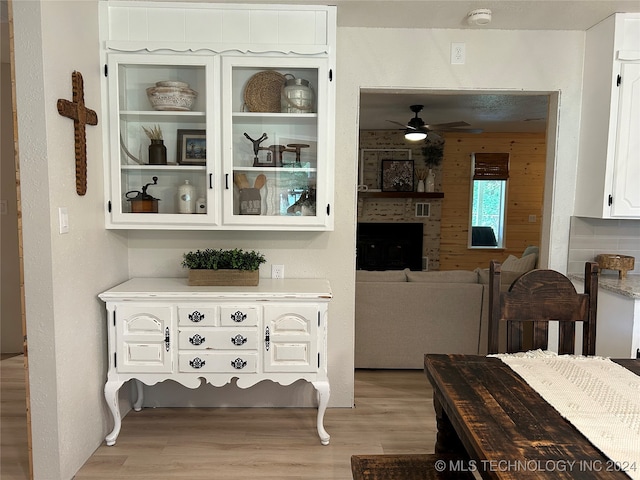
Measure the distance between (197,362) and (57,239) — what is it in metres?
0.93

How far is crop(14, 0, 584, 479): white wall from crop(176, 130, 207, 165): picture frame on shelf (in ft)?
1.42

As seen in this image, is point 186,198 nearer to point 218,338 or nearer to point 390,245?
point 218,338

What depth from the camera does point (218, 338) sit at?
8.19 feet

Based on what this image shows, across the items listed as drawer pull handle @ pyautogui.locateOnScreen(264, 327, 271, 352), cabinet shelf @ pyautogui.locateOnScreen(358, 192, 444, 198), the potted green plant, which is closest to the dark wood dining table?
drawer pull handle @ pyautogui.locateOnScreen(264, 327, 271, 352)

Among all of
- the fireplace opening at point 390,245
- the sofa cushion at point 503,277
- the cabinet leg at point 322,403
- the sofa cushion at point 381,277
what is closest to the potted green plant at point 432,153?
the fireplace opening at point 390,245

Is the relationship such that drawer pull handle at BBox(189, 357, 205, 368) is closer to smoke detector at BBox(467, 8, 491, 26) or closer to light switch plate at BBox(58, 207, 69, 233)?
light switch plate at BBox(58, 207, 69, 233)

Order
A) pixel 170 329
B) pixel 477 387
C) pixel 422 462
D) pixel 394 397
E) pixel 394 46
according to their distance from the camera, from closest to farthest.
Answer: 1. pixel 477 387
2. pixel 422 462
3. pixel 170 329
4. pixel 394 46
5. pixel 394 397

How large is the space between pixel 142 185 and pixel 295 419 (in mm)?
1692

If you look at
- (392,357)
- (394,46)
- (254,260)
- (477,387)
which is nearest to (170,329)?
(254,260)

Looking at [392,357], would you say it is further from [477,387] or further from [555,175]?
[477,387]

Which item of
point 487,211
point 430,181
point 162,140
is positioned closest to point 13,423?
point 162,140

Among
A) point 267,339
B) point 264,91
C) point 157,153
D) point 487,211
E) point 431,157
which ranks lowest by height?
point 267,339

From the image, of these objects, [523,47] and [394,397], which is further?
[394,397]

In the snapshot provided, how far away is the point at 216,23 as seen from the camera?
2.60m
